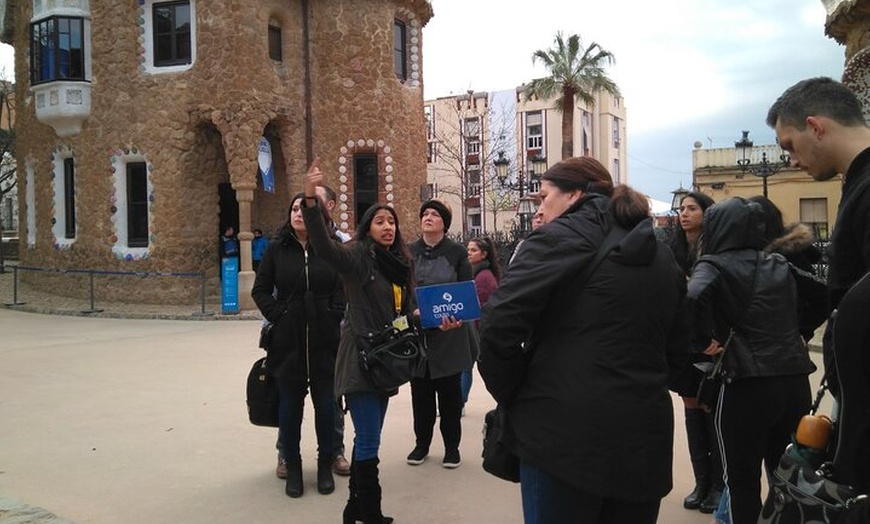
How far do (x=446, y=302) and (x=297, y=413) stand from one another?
1200 mm

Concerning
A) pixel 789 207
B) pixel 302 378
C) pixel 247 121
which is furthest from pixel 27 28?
pixel 789 207

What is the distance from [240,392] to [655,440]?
19.2 feet

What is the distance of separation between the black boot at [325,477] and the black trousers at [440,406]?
0.79m

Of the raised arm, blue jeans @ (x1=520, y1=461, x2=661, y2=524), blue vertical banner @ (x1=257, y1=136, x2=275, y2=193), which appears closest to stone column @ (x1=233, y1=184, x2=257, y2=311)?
blue vertical banner @ (x1=257, y1=136, x2=275, y2=193)

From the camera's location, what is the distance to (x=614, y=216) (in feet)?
7.89

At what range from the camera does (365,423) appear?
3953 mm

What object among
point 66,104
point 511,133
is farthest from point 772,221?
point 511,133

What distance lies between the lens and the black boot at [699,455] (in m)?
4.24

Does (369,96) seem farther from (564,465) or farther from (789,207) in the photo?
(789,207)

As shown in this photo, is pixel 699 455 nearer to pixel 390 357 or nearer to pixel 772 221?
pixel 772 221

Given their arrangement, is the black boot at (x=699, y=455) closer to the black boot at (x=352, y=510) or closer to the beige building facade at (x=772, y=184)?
the black boot at (x=352, y=510)

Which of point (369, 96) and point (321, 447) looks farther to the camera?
point (369, 96)

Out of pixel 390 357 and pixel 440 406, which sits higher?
pixel 390 357

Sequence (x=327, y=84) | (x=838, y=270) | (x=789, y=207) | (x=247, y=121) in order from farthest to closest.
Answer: (x=789, y=207) < (x=327, y=84) < (x=247, y=121) < (x=838, y=270)
